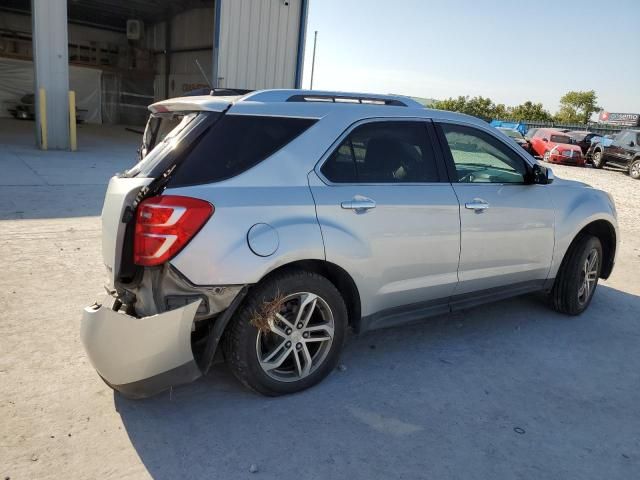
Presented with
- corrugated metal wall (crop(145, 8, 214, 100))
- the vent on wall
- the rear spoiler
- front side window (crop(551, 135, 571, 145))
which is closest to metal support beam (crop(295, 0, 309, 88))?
corrugated metal wall (crop(145, 8, 214, 100))

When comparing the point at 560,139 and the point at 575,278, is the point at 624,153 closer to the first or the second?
the point at 560,139

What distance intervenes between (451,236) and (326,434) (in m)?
1.63

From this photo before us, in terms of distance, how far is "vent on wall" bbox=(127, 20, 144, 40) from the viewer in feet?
85.0

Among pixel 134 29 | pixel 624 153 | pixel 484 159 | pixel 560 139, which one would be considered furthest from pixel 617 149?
pixel 134 29

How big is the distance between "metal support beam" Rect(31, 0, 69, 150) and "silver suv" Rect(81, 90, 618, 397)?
40.6 ft

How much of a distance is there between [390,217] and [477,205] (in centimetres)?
84

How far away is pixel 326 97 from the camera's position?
3.42 meters

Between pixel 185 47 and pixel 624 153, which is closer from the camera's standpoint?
pixel 624 153

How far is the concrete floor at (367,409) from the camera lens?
260 cm

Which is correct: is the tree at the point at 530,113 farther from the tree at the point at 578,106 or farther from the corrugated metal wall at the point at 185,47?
the corrugated metal wall at the point at 185,47

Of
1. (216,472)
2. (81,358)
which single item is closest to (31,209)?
(81,358)

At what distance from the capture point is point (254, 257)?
2824mm

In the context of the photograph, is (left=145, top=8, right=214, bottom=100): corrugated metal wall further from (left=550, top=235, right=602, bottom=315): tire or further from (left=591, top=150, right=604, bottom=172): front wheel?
(left=550, top=235, right=602, bottom=315): tire

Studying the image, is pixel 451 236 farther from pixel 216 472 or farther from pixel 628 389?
pixel 216 472
